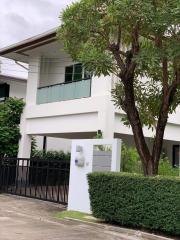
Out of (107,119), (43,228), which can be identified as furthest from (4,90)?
(43,228)

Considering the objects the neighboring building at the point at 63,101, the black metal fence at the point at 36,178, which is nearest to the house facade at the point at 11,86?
the neighboring building at the point at 63,101

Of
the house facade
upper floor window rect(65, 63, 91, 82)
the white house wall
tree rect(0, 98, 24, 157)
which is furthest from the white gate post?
the white house wall

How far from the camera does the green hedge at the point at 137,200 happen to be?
35.3 ft

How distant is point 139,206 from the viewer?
11422 millimetres

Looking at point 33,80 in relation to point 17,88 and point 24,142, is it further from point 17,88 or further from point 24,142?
point 17,88

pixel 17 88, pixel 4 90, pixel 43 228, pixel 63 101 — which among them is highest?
pixel 17 88

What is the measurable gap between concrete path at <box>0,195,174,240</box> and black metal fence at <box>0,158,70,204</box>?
3.66ft

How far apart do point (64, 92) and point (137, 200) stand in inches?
383

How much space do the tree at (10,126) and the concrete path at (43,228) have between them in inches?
278

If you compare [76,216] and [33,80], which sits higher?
[33,80]

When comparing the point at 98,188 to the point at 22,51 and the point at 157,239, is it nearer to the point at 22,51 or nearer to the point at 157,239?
the point at 157,239

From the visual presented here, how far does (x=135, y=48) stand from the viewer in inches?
475

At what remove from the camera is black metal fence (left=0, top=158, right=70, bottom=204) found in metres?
16.8

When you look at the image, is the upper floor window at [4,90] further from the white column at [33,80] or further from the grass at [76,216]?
the grass at [76,216]
